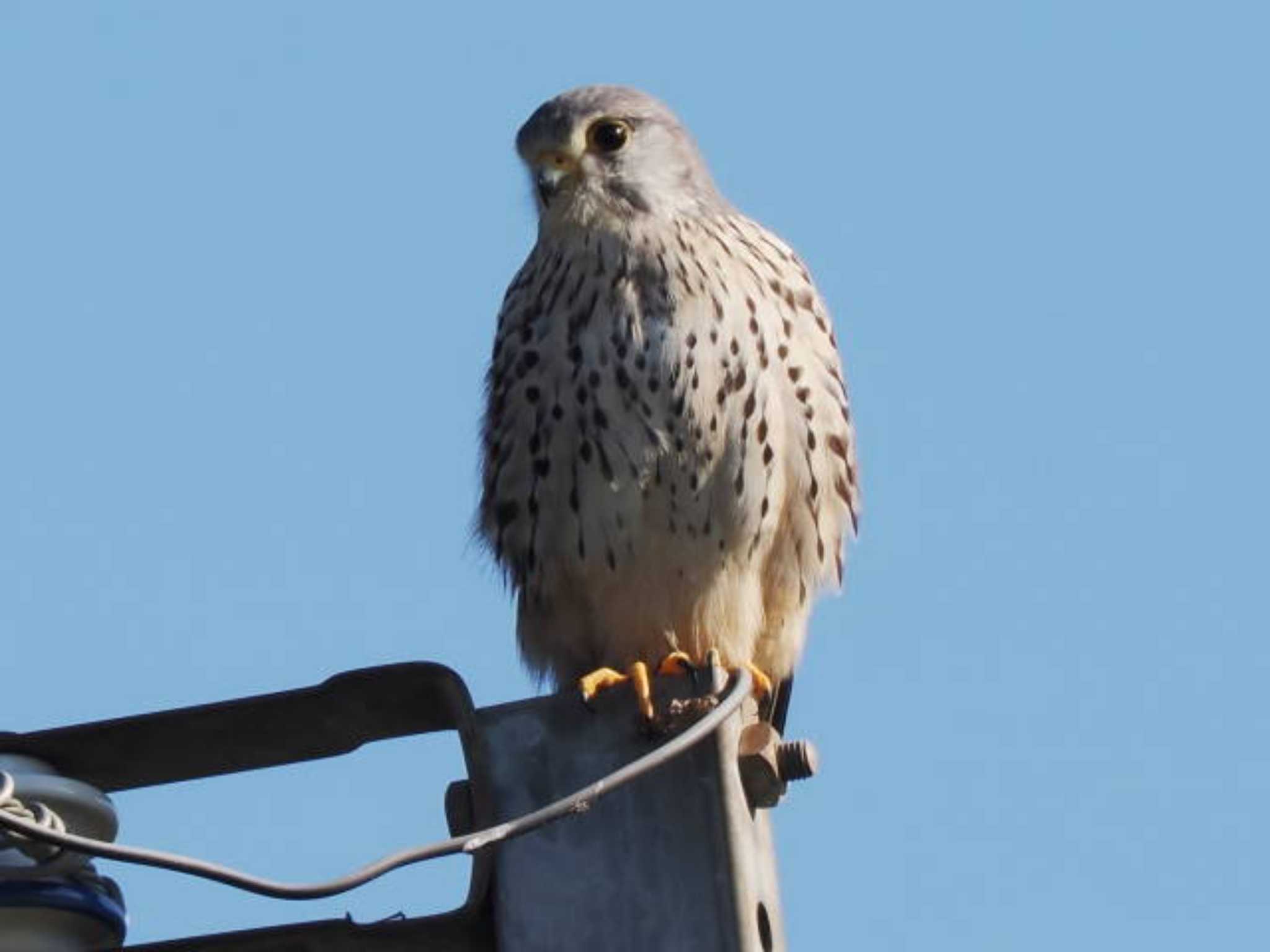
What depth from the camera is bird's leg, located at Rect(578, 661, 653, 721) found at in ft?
13.3

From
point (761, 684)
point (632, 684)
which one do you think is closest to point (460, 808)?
point (632, 684)

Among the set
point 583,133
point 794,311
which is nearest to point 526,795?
point 794,311

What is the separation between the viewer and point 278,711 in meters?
4.17

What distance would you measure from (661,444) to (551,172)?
102 centimetres

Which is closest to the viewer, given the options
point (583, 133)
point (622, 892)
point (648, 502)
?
point (622, 892)

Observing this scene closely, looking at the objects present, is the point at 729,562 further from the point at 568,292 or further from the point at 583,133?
the point at 583,133

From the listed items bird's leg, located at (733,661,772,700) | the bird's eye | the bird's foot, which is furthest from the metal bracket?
the bird's eye

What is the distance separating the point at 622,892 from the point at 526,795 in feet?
0.80

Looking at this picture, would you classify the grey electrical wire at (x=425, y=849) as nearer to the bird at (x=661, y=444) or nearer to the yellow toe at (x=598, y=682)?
the yellow toe at (x=598, y=682)

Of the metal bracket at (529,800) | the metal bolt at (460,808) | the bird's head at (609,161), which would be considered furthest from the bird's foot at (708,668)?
the bird's head at (609,161)

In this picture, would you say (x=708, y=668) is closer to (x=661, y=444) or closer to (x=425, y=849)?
(x=425, y=849)

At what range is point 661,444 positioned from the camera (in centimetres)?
651

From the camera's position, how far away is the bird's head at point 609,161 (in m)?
7.08

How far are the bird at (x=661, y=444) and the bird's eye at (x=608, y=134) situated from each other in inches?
10.2
